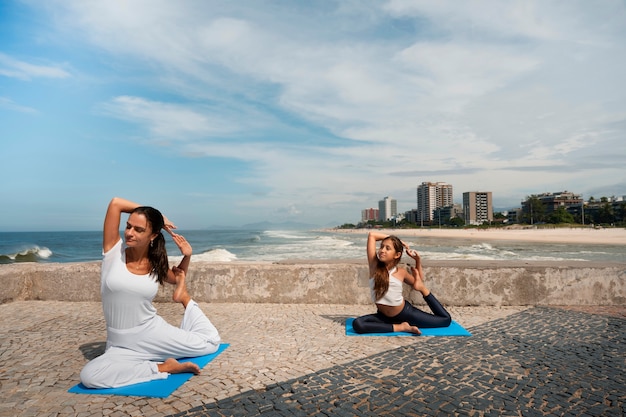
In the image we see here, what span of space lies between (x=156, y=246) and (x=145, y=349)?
37.3 inches

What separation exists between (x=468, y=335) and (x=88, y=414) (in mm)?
3941

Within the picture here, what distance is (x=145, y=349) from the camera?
3674mm

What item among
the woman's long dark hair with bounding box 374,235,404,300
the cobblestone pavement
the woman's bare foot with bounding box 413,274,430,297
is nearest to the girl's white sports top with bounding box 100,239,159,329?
the cobblestone pavement

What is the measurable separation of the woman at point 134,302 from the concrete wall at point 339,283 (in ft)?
9.20

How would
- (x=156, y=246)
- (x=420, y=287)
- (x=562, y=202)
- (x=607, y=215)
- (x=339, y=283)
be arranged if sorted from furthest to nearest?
(x=562, y=202) < (x=607, y=215) < (x=339, y=283) < (x=420, y=287) < (x=156, y=246)

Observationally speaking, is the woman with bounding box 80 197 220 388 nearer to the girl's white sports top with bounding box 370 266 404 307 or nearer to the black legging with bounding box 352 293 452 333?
the black legging with bounding box 352 293 452 333

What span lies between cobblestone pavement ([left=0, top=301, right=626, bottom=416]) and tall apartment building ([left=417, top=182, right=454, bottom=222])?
153472 mm

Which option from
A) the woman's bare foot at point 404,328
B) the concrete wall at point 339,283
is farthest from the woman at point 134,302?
the concrete wall at point 339,283

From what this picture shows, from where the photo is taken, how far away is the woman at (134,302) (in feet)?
11.3

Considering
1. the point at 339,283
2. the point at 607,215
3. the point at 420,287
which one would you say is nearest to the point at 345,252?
the point at 339,283

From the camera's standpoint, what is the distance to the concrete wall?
6.36 metres

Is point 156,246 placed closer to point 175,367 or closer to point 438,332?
point 175,367

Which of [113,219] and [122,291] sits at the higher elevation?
[113,219]

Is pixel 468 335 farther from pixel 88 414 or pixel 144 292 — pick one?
pixel 88 414
